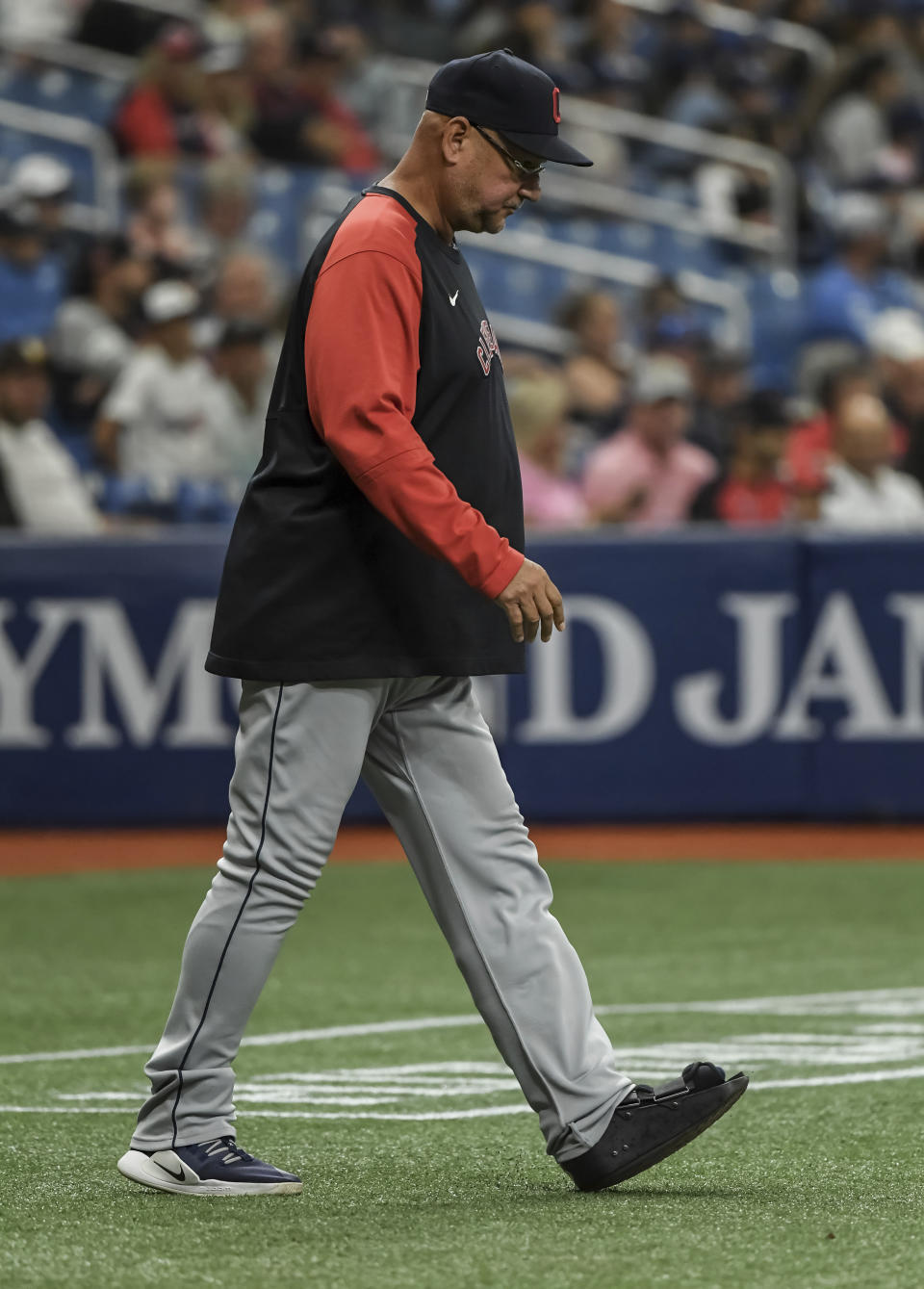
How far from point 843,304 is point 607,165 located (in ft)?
7.90

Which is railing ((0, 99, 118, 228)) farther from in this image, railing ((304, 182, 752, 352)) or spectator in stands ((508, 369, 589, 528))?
spectator in stands ((508, 369, 589, 528))

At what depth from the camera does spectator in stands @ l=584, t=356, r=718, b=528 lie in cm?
1178

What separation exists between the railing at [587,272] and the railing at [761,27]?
3468 mm

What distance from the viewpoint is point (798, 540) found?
11008 mm

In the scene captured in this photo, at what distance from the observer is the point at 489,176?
165 inches

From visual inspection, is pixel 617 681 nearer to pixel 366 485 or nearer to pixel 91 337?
pixel 91 337

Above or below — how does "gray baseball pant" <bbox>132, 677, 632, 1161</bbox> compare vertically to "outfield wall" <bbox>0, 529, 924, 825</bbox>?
above

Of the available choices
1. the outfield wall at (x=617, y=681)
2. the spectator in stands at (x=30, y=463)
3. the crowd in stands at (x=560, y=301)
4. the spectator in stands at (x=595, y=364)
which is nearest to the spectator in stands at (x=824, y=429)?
the crowd in stands at (x=560, y=301)

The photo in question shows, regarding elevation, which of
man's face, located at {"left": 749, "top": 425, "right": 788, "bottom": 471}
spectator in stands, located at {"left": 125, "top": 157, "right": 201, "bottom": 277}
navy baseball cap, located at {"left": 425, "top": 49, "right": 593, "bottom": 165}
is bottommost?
→ man's face, located at {"left": 749, "top": 425, "right": 788, "bottom": 471}

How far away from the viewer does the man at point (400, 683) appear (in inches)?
161

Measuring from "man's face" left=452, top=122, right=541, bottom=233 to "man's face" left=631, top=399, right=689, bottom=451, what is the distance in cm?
760

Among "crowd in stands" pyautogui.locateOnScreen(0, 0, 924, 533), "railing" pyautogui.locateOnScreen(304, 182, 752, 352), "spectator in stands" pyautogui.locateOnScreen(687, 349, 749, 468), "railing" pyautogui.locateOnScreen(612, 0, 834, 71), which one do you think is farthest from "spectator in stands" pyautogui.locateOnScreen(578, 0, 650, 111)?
"spectator in stands" pyautogui.locateOnScreen(687, 349, 749, 468)

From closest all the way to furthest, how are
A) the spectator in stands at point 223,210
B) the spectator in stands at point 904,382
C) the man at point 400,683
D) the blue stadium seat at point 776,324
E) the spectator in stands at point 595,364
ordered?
the man at point 400,683, the spectator in stands at point 904,382, the spectator in stands at point 595,364, the spectator in stands at point 223,210, the blue stadium seat at point 776,324

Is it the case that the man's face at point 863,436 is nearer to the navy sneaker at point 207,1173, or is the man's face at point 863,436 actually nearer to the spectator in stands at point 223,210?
the spectator in stands at point 223,210
